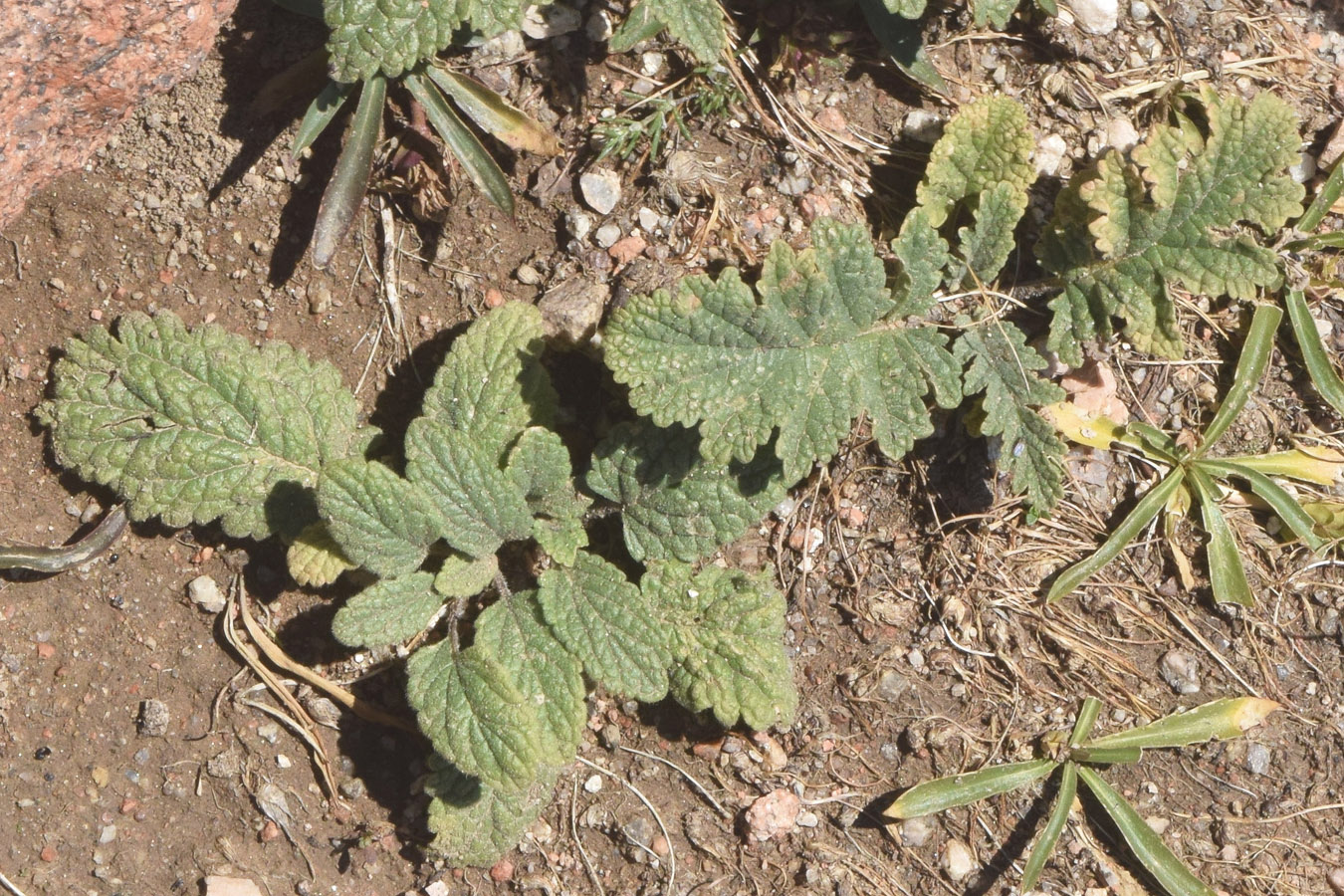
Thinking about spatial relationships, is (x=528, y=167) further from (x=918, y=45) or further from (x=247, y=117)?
(x=918, y=45)

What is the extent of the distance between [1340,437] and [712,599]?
1.79 m

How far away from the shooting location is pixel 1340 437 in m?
Result: 3.12

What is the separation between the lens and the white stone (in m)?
3.08

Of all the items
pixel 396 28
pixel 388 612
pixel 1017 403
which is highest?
pixel 396 28

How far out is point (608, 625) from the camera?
2.72 metres

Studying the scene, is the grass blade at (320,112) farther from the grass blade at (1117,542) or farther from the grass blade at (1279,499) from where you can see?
the grass blade at (1279,499)

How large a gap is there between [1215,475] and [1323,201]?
77cm

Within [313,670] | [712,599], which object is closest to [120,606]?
[313,670]

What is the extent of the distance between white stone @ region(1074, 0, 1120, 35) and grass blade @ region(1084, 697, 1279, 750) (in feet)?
6.03

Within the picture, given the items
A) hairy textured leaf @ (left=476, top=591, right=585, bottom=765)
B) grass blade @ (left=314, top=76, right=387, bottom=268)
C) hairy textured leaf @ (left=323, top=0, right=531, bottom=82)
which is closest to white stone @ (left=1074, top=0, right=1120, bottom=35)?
hairy textured leaf @ (left=323, top=0, right=531, bottom=82)

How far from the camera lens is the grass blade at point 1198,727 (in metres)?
2.99

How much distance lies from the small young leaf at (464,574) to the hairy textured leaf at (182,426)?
1.31 ft

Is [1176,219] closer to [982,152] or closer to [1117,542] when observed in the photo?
[982,152]

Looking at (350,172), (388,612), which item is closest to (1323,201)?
(350,172)
